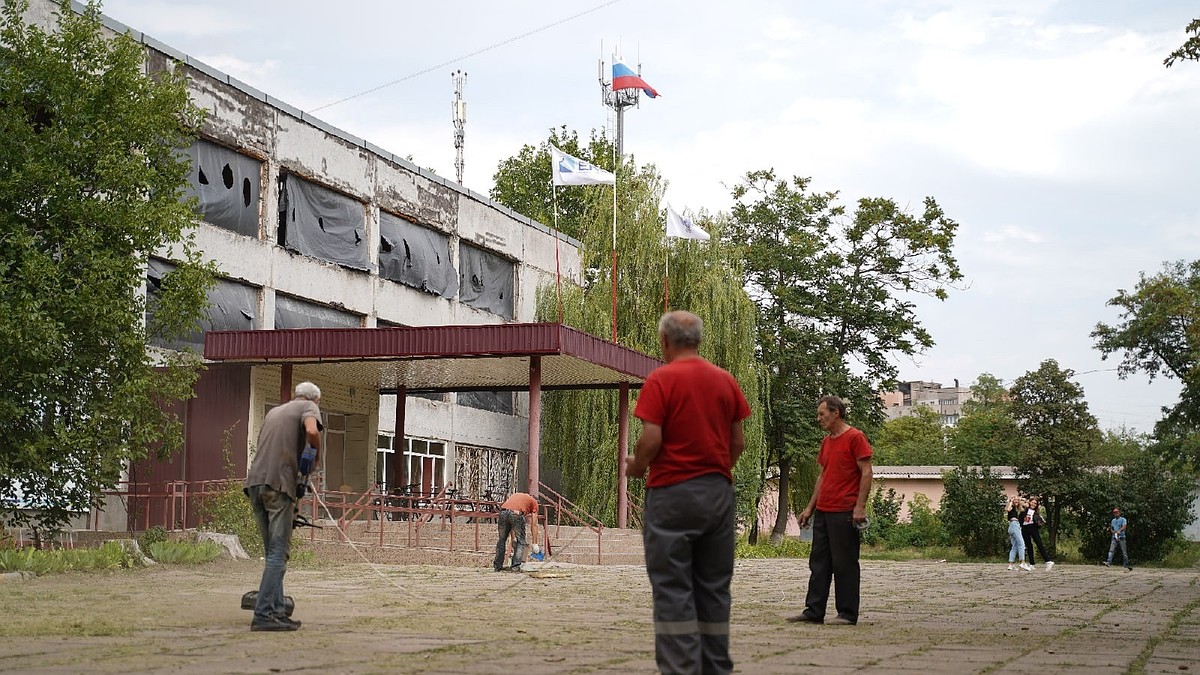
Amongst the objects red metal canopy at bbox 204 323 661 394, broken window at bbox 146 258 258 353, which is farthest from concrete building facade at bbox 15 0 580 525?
red metal canopy at bbox 204 323 661 394

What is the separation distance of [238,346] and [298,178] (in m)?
7.15

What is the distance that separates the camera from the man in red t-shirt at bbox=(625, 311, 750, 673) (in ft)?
21.4

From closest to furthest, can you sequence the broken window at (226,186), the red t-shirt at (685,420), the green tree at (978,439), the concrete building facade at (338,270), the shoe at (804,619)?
1. the red t-shirt at (685,420)
2. the shoe at (804,619)
3. the concrete building facade at (338,270)
4. the broken window at (226,186)
5. the green tree at (978,439)

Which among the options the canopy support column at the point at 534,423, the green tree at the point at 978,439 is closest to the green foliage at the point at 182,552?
the canopy support column at the point at 534,423

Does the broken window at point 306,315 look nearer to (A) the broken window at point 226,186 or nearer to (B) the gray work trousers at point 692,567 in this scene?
(A) the broken window at point 226,186

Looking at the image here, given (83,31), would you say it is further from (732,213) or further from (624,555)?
(732,213)

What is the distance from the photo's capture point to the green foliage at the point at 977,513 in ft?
130

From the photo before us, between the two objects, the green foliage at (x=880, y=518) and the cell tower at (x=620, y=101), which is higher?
the cell tower at (x=620, y=101)

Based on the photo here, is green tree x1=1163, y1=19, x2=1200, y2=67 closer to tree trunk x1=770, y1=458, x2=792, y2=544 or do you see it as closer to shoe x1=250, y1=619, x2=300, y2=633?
shoe x1=250, y1=619, x2=300, y2=633

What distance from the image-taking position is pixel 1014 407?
4066cm

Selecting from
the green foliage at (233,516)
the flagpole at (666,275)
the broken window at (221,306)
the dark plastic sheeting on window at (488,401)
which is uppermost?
the flagpole at (666,275)

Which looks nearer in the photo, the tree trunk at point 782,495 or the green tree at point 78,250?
the green tree at point 78,250

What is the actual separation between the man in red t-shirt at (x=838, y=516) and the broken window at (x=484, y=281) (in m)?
25.8

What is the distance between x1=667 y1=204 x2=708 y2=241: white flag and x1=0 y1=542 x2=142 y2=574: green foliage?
55.8 feet
